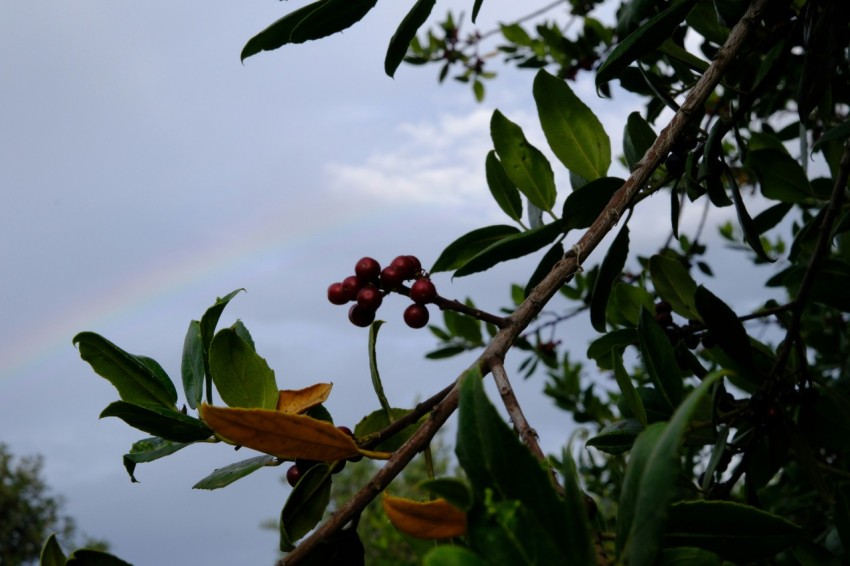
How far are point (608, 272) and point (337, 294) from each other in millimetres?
451

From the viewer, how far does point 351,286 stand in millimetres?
1146

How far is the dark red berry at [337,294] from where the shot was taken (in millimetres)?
1156

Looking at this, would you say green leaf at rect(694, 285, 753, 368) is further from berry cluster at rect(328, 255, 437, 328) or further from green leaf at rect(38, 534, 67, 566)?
green leaf at rect(38, 534, 67, 566)

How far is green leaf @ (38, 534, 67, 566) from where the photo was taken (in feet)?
2.66

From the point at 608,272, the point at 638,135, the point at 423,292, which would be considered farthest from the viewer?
the point at 638,135

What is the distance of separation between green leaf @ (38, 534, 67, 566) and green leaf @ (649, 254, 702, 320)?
1.21 meters

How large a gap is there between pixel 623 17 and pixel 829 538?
1021 millimetres

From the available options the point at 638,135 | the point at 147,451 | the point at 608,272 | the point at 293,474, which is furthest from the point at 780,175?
the point at 147,451

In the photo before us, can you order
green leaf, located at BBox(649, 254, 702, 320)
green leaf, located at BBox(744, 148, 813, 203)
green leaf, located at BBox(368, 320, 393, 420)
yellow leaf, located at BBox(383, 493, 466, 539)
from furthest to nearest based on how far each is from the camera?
green leaf, located at BBox(744, 148, 813, 203) → green leaf, located at BBox(649, 254, 702, 320) → green leaf, located at BBox(368, 320, 393, 420) → yellow leaf, located at BBox(383, 493, 466, 539)

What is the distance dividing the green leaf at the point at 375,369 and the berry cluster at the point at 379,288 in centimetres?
10

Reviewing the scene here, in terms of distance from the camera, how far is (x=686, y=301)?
171cm

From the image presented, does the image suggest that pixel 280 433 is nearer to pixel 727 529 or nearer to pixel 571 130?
pixel 727 529

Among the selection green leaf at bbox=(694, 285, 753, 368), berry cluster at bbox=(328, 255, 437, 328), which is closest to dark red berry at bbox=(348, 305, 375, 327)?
berry cluster at bbox=(328, 255, 437, 328)

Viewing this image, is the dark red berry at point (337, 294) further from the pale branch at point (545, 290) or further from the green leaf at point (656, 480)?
the green leaf at point (656, 480)
